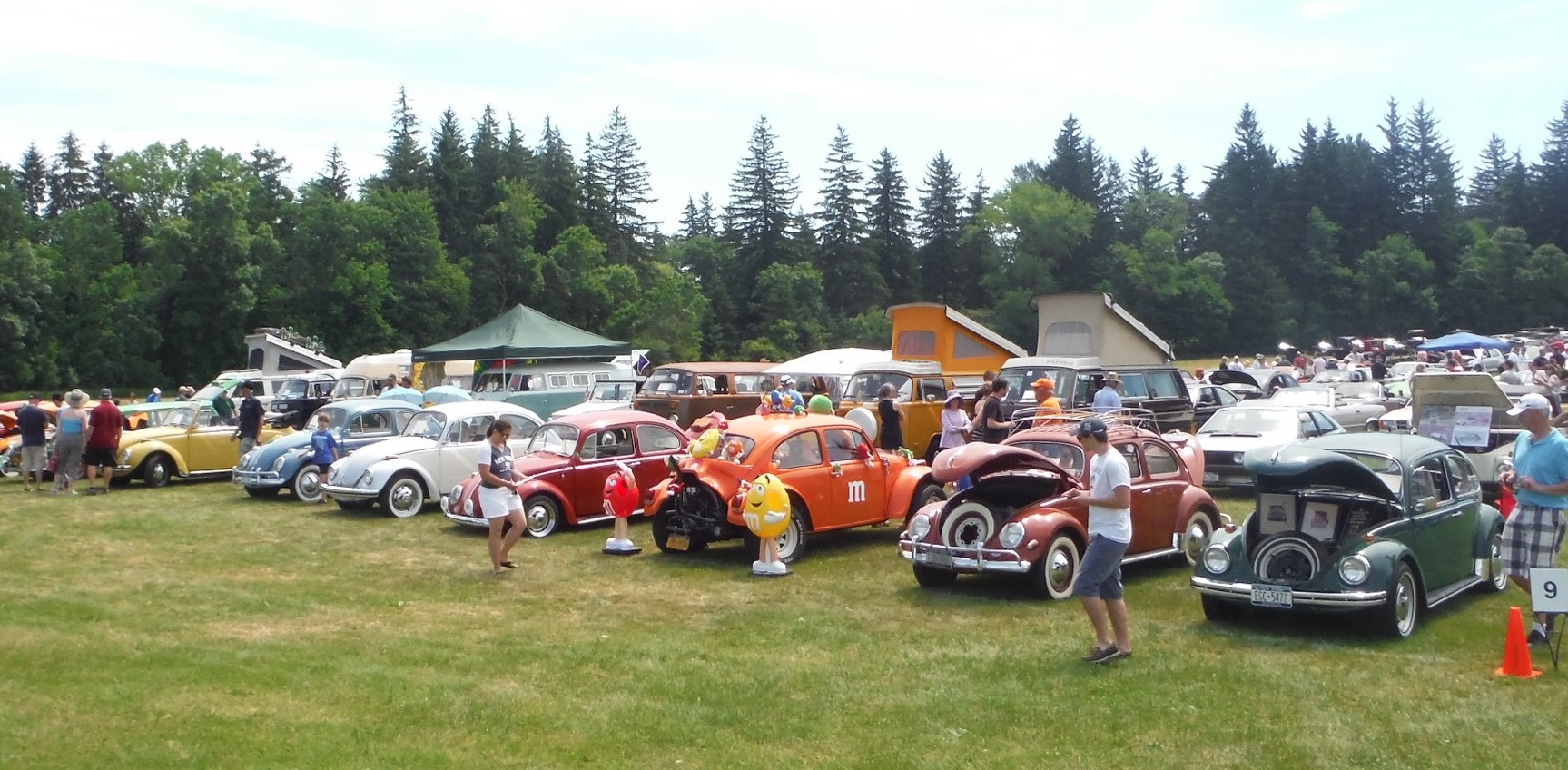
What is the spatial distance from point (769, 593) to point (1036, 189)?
249 ft

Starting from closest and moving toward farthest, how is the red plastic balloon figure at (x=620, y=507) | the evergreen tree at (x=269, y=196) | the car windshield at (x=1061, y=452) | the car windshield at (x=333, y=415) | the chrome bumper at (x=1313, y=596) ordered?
the chrome bumper at (x=1313, y=596)
the car windshield at (x=1061, y=452)
the red plastic balloon figure at (x=620, y=507)
the car windshield at (x=333, y=415)
the evergreen tree at (x=269, y=196)

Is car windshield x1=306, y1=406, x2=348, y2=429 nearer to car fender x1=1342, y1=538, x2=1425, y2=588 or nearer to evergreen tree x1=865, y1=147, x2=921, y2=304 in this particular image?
car fender x1=1342, y1=538, x2=1425, y2=588

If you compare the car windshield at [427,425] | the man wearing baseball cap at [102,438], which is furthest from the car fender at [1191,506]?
the man wearing baseball cap at [102,438]

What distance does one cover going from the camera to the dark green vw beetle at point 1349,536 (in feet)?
30.5

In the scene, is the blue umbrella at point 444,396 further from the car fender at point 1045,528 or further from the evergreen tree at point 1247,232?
the evergreen tree at point 1247,232

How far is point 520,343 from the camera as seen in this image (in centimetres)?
3428

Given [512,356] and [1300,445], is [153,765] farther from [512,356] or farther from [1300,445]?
[512,356]

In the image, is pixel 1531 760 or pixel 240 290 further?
pixel 240 290

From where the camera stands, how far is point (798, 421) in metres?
14.0

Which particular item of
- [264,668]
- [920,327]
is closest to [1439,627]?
[264,668]

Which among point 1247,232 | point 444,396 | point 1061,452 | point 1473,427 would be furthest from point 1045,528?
point 1247,232

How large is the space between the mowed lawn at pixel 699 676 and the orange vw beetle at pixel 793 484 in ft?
1.59

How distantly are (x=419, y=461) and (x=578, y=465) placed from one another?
3.26m

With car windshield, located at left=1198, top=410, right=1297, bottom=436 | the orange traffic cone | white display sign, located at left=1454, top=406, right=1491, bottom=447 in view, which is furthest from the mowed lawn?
car windshield, located at left=1198, top=410, right=1297, bottom=436
